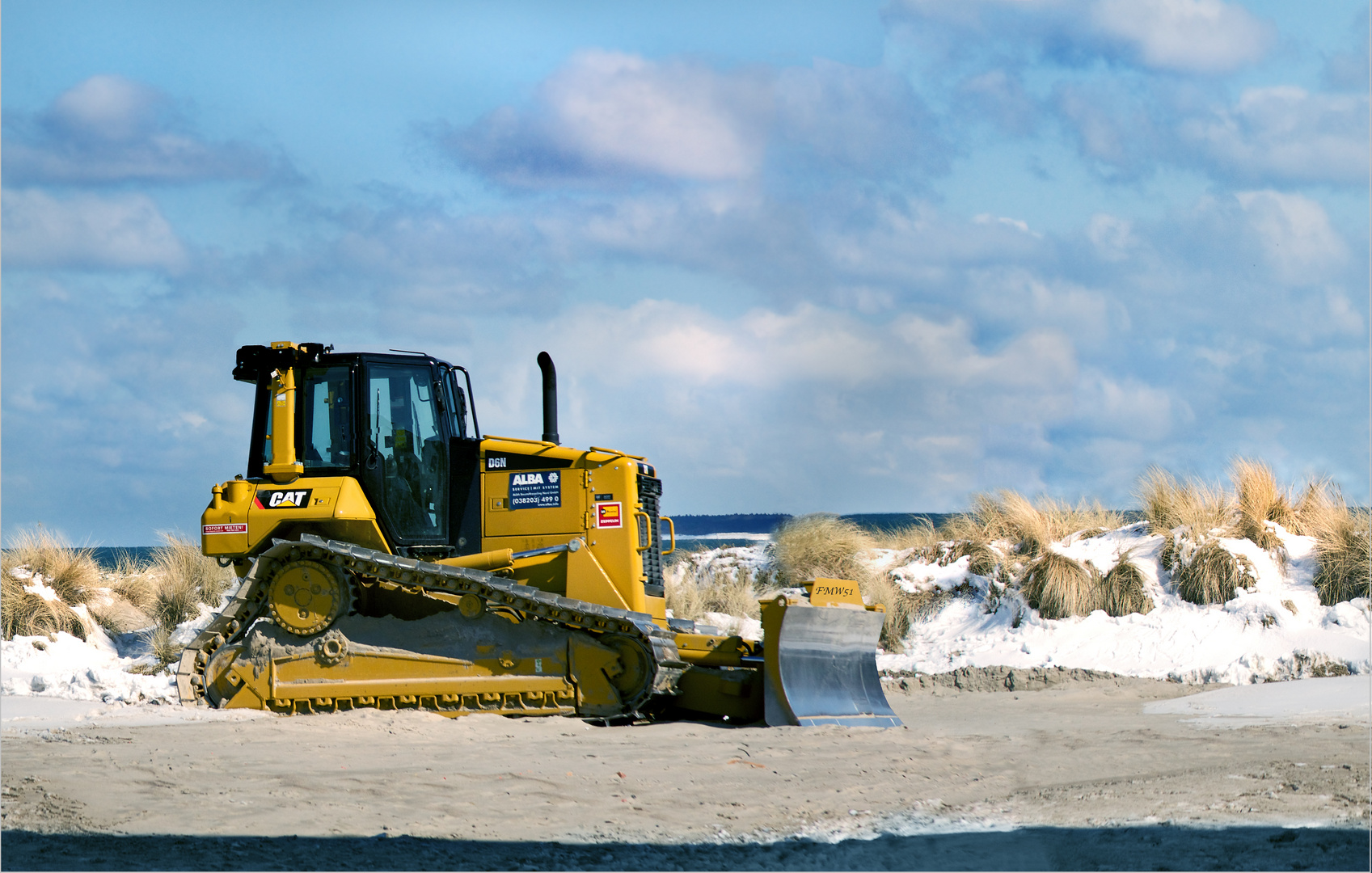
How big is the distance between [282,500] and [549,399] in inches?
98.2

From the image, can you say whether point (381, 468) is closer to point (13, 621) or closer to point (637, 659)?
point (637, 659)

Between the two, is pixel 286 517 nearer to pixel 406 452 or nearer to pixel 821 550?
pixel 406 452

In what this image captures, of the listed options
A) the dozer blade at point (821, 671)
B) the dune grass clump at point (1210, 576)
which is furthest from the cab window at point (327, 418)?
the dune grass clump at point (1210, 576)

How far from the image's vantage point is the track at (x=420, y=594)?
32.3 ft

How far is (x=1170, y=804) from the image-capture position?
21.1 feet

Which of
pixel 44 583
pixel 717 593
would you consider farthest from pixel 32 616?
pixel 717 593

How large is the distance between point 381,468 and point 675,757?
4.11m

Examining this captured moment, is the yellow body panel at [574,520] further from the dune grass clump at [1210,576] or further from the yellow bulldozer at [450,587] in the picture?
the dune grass clump at [1210,576]

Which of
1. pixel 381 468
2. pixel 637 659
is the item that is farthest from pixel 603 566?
pixel 381 468

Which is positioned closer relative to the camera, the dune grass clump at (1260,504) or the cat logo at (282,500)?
the cat logo at (282,500)

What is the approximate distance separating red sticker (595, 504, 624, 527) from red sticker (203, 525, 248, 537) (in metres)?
3.07

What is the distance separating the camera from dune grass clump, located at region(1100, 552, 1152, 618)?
14.6m

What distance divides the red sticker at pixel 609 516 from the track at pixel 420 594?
937 mm

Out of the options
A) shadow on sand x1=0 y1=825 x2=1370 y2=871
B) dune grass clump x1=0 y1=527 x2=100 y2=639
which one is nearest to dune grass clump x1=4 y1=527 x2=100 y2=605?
dune grass clump x1=0 y1=527 x2=100 y2=639
